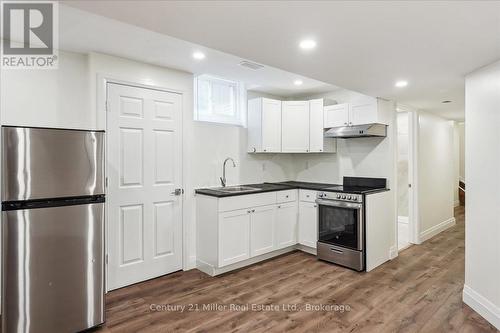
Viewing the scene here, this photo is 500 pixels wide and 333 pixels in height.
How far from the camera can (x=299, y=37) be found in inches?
82.0

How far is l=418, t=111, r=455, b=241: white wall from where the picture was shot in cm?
510

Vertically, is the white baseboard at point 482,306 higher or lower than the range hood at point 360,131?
lower

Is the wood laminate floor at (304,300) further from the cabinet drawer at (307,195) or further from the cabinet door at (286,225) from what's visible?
the cabinet drawer at (307,195)

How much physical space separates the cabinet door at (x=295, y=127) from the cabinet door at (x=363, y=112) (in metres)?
0.71

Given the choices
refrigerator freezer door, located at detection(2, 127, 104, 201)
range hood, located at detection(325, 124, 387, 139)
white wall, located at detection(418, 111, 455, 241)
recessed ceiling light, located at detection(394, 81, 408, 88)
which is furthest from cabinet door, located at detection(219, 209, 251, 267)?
white wall, located at detection(418, 111, 455, 241)

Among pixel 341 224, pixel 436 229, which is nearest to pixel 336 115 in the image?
pixel 341 224

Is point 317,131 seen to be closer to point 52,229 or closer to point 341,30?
point 341,30

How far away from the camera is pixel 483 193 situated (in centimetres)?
270

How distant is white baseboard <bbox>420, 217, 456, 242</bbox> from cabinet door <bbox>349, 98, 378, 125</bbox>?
242 centimetres

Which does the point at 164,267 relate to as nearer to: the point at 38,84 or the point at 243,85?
the point at 38,84

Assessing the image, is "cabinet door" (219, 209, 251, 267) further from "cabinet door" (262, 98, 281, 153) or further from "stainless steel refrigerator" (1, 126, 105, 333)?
"stainless steel refrigerator" (1, 126, 105, 333)

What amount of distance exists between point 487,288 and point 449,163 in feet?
13.9

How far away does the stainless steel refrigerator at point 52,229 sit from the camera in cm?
208

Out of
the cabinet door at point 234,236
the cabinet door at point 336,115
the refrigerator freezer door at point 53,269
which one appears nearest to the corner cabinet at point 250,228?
the cabinet door at point 234,236
